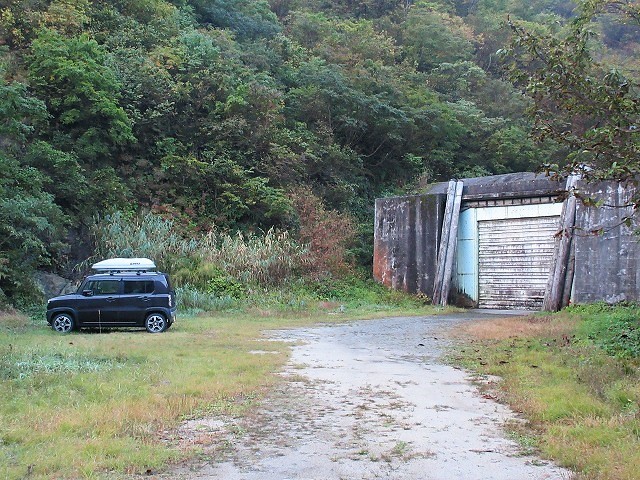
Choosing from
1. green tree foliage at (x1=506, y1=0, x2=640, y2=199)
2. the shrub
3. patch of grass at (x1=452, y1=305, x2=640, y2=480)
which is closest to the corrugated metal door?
the shrub

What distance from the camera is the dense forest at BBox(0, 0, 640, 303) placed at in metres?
20.5

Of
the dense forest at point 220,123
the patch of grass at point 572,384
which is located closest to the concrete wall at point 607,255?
the patch of grass at point 572,384

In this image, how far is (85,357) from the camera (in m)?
10.4

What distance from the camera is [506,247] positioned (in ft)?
76.9

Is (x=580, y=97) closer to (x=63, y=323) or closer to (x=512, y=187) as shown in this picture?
(x=63, y=323)

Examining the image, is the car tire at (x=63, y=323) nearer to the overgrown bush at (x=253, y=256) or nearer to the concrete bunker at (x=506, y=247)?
the overgrown bush at (x=253, y=256)

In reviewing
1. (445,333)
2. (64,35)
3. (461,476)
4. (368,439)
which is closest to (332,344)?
(445,333)

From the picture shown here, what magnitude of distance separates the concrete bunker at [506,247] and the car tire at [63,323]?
1335 cm

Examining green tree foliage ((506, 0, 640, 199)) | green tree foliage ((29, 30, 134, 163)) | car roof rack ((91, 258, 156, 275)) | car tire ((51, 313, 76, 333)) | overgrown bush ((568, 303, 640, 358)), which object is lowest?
car tire ((51, 313, 76, 333))

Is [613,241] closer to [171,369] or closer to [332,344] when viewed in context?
[332,344]

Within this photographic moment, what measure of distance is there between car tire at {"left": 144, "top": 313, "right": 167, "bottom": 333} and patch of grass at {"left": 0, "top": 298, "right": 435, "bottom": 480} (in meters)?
0.94

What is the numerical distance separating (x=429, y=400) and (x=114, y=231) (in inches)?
630

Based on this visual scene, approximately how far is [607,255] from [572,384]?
1287 centimetres

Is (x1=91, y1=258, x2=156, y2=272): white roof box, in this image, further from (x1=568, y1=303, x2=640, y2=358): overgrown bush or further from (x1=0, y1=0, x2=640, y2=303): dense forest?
(x1=568, y1=303, x2=640, y2=358): overgrown bush
